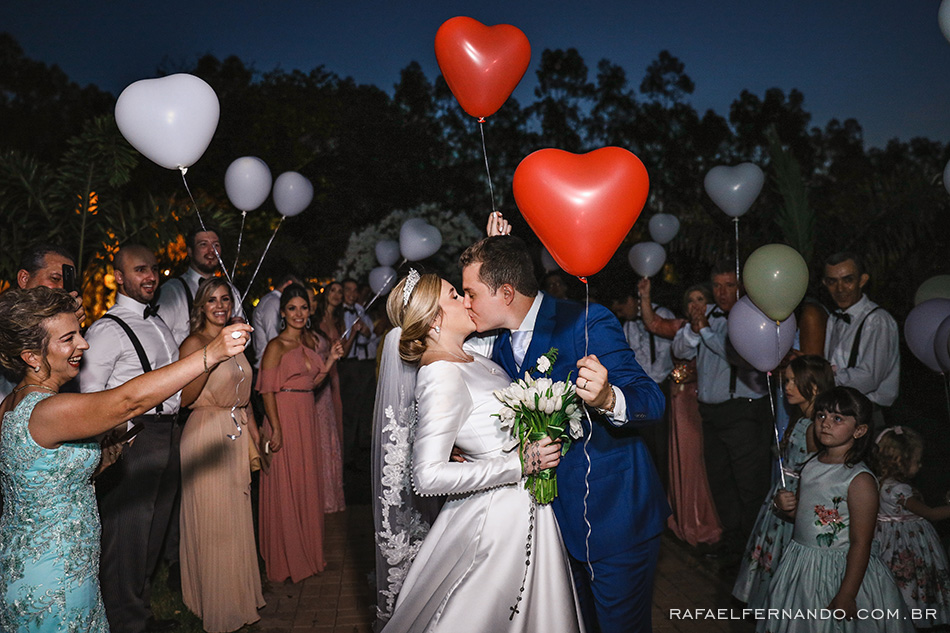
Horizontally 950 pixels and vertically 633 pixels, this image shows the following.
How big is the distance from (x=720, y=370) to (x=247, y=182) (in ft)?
14.1

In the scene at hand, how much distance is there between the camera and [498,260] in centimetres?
322

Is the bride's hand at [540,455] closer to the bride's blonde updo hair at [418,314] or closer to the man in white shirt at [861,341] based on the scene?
the bride's blonde updo hair at [418,314]

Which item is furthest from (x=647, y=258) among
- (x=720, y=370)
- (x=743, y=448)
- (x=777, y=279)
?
(x=777, y=279)

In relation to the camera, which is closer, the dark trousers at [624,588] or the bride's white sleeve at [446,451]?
the bride's white sleeve at [446,451]

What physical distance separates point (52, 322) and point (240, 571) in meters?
2.60

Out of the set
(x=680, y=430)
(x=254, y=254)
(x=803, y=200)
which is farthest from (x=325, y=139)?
(x=680, y=430)

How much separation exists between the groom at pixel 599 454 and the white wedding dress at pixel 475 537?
0.19 m

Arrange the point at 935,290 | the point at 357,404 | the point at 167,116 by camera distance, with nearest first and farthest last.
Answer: the point at 167,116
the point at 935,290
the point at 357,404

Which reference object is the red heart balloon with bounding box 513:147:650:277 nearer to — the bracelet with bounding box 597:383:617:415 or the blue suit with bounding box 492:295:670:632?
the blue suit with bounding box 492:295:670:632

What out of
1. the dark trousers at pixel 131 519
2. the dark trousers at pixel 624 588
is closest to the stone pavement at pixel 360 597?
the dark trousers at pixel 131 519

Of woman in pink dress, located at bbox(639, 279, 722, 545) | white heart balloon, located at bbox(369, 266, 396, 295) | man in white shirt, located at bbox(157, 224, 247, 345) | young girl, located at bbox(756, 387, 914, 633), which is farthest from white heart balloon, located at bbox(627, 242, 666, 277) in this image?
man in white shirt, located at bbox(157, 224, 247, 345)

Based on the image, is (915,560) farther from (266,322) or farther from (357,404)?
(357,404)

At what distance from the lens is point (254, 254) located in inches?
468

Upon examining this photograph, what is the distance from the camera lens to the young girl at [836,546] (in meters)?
3.27
